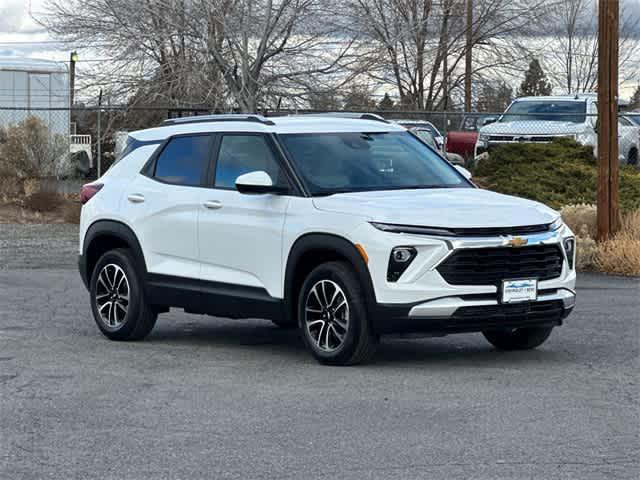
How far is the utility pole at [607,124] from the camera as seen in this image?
1720cm

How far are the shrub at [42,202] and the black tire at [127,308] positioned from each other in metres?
14.4

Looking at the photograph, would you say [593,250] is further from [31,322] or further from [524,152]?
[31,322]

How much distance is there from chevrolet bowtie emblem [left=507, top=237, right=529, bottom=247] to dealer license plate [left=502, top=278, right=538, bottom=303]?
0.25 meters

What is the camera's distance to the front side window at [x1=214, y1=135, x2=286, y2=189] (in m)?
10.5

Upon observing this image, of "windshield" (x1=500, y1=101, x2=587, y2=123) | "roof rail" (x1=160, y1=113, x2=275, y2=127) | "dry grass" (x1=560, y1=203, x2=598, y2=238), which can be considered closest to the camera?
"roof rail" (x1=160, y1=113, x2=275, y2=127)

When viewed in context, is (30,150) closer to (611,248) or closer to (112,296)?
(611,248)

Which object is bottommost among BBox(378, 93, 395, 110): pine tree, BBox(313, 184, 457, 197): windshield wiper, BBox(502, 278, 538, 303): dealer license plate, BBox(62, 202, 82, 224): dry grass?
BBox(62, 202, 82, 224): dry grass

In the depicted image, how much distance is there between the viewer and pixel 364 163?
10.5m

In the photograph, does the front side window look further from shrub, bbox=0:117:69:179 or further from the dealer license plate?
shrub, bbox=0:117:69:179

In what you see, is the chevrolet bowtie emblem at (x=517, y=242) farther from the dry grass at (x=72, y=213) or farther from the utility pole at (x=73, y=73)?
the utility pole at (x=73, y=73)

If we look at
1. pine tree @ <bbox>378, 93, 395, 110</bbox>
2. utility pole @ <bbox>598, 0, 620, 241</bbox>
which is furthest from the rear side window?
pine tree @ <bbox>378, 93, 395, 110</bbox>

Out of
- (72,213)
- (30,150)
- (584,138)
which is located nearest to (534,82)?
(584,138)

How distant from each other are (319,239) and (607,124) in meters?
8.64

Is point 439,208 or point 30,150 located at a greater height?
point 30,150
